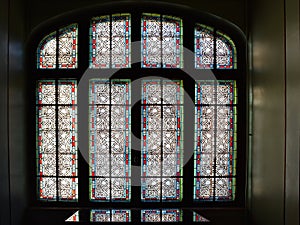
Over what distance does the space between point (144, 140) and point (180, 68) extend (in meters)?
1.21

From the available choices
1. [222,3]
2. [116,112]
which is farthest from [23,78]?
[222,3]

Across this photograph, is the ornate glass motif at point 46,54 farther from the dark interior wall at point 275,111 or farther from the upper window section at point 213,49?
the dark interior wall at point 275,111

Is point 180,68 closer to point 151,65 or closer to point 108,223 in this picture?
point 151,65

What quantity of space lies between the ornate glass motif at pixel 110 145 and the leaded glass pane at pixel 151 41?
479 millimetres

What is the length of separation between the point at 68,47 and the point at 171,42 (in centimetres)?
156

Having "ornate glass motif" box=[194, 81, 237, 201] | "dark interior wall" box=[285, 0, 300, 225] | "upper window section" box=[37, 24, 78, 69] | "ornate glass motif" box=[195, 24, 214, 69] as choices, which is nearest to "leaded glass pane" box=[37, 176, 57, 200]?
"upper window section" box=[37, 24, 78, 69]

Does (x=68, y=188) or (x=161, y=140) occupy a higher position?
(x=161, y=140)

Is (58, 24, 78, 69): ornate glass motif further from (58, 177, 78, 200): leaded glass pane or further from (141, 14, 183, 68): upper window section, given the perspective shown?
(58, 177, 78, 200): leaded glass pane

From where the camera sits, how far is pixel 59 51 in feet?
16.9

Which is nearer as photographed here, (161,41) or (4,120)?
(4,120)

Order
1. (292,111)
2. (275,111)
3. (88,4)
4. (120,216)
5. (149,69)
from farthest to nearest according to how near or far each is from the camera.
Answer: (149,69) → (88,4) → (120,216) → (275,111) → (292,111)

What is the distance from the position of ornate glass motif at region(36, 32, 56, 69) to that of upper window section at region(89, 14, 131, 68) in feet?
1.87

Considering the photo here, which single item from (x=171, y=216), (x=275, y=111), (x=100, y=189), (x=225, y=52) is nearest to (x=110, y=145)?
(x=100, y=189)

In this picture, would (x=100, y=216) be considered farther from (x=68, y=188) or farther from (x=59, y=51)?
(x=59, y=51)
